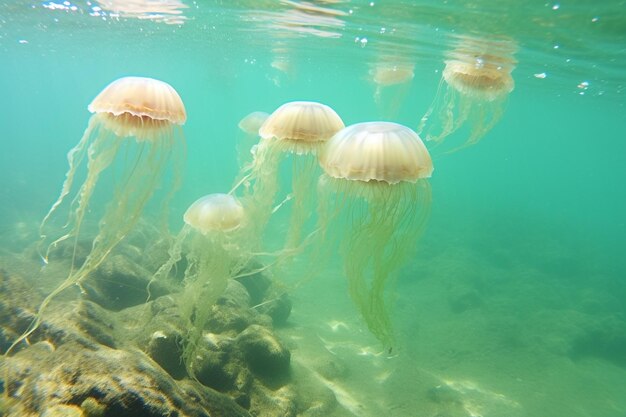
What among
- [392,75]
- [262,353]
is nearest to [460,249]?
[392,75]

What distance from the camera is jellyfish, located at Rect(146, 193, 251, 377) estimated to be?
14.7 ft

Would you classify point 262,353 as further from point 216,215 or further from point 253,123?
point 253,123

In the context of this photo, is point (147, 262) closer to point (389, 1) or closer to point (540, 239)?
point (389, 1)

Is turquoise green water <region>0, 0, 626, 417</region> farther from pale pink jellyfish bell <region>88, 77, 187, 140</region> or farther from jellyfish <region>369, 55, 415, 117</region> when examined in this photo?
pale pink jellyfish bell <region>88, 77, 187, 140</region>

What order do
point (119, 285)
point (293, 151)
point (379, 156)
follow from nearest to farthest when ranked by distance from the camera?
point (379, 156)
point (293, 151)
point (119, 285)

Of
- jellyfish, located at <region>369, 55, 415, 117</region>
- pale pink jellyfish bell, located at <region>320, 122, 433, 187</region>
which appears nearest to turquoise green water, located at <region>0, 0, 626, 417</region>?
jellyfish, located at <region>369, 55, 415, 117</region>

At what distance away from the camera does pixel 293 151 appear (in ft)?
13.1

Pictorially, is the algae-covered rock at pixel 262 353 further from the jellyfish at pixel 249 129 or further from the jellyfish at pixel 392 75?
the jellyfish at pixel 392 75

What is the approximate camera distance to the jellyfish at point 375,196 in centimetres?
318

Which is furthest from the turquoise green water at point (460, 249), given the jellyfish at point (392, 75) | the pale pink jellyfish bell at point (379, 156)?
the pale pink jellyfish bell at point (379, 156)

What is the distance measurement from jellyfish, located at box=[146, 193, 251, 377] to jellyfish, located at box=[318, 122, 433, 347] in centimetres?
123

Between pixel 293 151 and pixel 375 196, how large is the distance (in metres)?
0.94

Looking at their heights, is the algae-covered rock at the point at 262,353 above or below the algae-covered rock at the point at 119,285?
above

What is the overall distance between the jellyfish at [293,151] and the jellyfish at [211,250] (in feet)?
1.12
